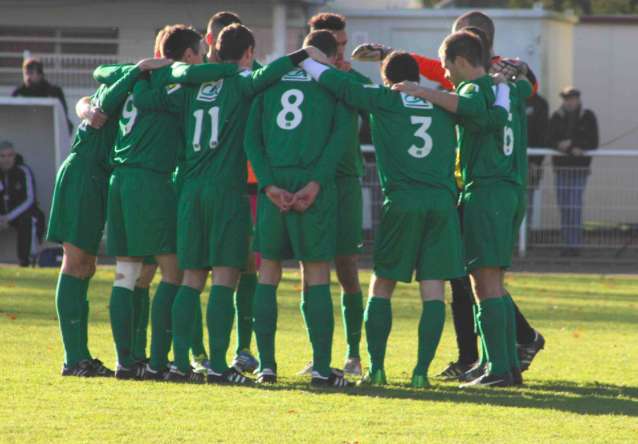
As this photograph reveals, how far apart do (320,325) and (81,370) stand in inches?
63.8

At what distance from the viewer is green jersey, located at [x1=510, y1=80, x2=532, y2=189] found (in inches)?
378

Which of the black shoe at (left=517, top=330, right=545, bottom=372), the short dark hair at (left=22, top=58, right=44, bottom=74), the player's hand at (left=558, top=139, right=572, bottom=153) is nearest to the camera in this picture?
the black shoe at (left=517, top=330, right=545, bottom=372)

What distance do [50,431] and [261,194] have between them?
2.26 meters

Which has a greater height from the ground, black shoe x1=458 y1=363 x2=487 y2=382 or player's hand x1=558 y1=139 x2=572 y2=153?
player's hand x1=558 y1=139 x2=572 y2=153

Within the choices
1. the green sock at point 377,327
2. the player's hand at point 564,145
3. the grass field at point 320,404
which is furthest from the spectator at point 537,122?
the green sock at point 377,327

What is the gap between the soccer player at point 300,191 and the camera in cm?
904

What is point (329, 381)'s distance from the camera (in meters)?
9.16

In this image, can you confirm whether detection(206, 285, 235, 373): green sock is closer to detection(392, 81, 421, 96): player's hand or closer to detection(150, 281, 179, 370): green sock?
detection(150, 281, 179, 370): green sock

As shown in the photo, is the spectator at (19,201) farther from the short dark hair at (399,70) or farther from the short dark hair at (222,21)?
the short dark hair at (399,70)

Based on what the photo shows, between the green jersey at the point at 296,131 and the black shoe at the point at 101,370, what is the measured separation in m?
1.66

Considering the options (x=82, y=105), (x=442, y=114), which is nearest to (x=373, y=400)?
(x=442, y=114)

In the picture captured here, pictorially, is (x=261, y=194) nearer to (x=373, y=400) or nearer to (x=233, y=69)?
(x=233, y=69)

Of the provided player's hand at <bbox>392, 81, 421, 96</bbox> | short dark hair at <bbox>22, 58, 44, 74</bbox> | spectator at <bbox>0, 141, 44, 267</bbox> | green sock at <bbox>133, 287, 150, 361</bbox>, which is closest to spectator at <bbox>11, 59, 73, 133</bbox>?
short dark hair at <bbox>22, 58, 44, 74</bbox>

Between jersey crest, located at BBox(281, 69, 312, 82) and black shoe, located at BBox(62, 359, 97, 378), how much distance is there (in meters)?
2.24
